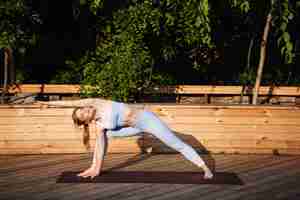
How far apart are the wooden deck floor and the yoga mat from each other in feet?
0.38

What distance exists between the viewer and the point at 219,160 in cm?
812

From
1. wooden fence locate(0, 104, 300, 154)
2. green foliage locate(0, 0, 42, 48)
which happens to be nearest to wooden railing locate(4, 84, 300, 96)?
green foliage locate(0, 0, 42, 48)

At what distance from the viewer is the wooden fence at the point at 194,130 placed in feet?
27.4

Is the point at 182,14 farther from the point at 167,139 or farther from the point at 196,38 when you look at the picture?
the point at 167,139

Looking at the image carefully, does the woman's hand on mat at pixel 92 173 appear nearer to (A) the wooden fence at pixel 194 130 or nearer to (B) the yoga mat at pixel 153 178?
(B) the yoga mat at pixel 153 178

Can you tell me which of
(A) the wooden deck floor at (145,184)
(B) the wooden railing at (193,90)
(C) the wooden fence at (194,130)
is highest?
(B) the wooden railing at (193,90)

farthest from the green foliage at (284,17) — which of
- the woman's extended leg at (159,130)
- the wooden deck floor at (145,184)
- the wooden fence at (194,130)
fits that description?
the woman's extended leg at (159,130)

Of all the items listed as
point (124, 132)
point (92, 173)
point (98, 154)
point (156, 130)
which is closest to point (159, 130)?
point (156, 130)

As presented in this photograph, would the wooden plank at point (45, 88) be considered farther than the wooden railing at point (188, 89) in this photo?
No

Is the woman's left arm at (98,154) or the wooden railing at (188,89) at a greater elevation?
the wooden railing at (188,89)

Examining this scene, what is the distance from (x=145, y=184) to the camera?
21.7 ft

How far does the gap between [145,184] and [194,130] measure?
208cm

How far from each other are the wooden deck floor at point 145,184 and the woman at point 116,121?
46cm

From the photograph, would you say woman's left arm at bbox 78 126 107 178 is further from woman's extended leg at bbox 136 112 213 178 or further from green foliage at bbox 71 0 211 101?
green foliage at bbox 71 0 211 101
